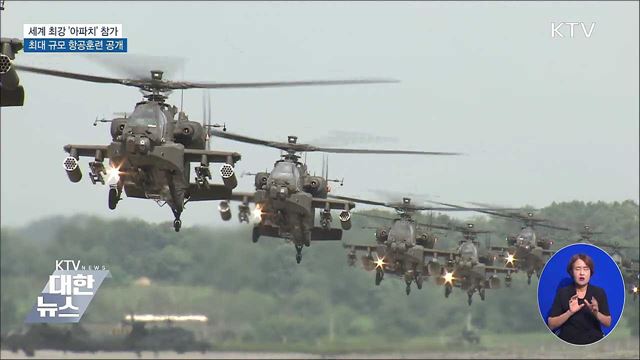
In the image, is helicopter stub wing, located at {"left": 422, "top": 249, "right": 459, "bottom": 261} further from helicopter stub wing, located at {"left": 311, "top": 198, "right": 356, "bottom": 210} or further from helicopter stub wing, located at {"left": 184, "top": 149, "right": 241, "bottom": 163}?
helicopter stub wing, located at {"left": 184, "top": 149, "right": 241, "bottom": 163}

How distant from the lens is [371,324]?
255ft

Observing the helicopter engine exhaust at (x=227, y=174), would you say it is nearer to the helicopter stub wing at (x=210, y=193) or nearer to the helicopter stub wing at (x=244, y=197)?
the helicopter stub wing at (x=210, y=193)

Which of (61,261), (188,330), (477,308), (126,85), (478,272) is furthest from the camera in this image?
(477,308)

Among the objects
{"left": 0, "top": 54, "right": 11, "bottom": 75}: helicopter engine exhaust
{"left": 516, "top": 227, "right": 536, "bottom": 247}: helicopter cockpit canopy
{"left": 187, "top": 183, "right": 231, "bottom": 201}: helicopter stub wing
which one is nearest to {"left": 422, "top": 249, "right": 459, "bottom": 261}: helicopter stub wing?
{"left": 516, "top": 227, "right": 536, "bottom": 247}: helicopter cockpit canopy

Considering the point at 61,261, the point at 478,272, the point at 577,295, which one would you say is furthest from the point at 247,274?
the point at 577,295

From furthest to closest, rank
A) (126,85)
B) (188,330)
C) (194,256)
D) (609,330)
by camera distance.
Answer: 1. (188,330)
2. (194,256)
3. (126,85)
4. (609,330)

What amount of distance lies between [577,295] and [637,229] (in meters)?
96.8

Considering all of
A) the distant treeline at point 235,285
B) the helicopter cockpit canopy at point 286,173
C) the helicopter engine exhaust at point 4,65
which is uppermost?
the helicopter engine exhaust at point 4,65

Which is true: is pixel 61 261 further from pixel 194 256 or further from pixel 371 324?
pixel 371 324

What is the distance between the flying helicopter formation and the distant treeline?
17585 millimetres

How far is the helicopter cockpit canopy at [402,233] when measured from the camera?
141 ft

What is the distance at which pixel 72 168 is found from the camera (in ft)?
87.4

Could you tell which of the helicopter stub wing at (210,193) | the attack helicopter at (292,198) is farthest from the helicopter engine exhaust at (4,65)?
the attack helicopter at (292,198)
